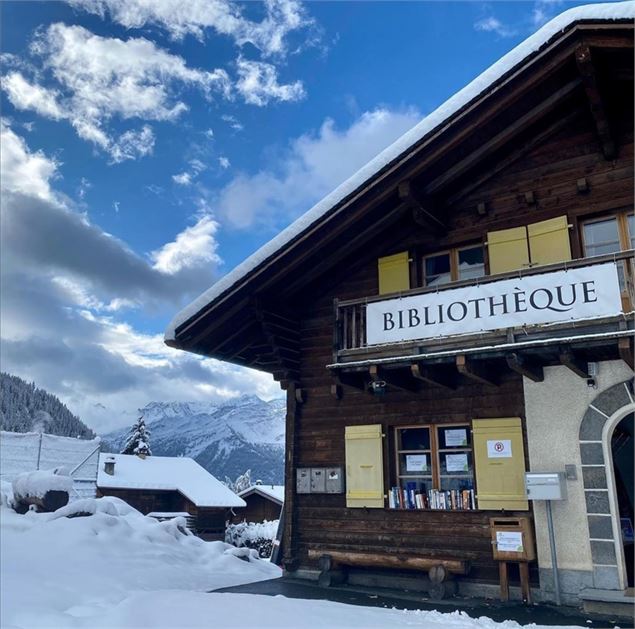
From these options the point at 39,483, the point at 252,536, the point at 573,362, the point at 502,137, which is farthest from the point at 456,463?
the point at 252,536

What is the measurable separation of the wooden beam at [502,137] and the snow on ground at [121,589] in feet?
22.3

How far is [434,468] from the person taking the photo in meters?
10.2

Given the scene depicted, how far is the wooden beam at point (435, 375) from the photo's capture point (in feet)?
31.0

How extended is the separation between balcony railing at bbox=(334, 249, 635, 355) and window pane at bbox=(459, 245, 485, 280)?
1224mm

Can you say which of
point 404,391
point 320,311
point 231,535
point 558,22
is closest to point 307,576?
point 404,391

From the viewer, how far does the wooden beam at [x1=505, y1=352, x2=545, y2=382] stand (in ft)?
28.6

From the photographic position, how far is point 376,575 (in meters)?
10.1

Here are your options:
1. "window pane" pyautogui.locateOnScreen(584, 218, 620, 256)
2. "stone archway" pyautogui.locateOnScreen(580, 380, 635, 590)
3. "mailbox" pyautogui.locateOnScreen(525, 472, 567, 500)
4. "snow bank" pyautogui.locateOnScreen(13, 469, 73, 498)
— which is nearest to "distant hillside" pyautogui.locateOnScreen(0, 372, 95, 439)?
"snow bank" pyautogui.locateOnScreen(13, 469, 73, 498)

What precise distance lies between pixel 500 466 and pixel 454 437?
0.94 meters

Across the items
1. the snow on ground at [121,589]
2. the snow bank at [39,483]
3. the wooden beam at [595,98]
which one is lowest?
the snow on ground at [121,589]

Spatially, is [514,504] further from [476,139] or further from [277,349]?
[476,139]

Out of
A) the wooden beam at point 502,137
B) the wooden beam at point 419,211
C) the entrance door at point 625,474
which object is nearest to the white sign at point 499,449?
the entrance door at point 625,474

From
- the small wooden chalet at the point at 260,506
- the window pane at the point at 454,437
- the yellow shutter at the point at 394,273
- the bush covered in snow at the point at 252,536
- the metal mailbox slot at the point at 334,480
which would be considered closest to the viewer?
the window pane at the point at 454,437

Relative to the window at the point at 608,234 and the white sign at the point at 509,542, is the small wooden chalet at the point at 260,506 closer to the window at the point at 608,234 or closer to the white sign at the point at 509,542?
the white sign at the point at 509,542
